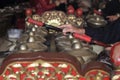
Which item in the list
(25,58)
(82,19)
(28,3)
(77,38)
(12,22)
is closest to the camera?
(25,58)

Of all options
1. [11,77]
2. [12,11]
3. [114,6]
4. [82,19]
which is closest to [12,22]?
[12,11]

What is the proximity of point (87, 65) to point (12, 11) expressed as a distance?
1.91 m

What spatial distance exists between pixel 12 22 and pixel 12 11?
220 mm

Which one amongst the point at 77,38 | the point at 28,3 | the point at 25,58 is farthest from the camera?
the point at 28,3

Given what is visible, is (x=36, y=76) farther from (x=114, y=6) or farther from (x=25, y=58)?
(x=114, y=6)

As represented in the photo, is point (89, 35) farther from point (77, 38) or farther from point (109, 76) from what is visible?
point (109, 76)

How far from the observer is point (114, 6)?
3.48m

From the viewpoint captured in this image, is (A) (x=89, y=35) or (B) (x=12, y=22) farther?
(B) (x=12, y=22)

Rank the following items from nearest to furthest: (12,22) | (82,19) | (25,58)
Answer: (25,58), (82,19), (12,22)

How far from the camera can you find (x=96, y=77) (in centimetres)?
177

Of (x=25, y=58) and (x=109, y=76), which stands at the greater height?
(x=25, y=58)

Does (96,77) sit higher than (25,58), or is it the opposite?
(25,58)

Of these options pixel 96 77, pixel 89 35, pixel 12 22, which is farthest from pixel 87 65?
pixel 12 22

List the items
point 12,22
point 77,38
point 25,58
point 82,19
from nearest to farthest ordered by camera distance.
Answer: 1. point 25,58
2. point 77,38
3. point 82,19
4. point 12,22
